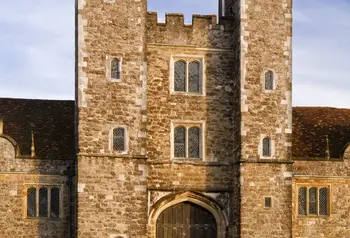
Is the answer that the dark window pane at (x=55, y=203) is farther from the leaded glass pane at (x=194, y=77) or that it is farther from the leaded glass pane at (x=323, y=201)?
the leaded glass pane at (x=323, y=201)

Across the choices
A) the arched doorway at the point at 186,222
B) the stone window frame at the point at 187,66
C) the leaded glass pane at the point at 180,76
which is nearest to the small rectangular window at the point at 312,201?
the arched doorway at the point at 186,222

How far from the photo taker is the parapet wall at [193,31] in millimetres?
34500

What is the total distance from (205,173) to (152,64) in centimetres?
456

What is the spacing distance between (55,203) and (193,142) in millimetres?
5859

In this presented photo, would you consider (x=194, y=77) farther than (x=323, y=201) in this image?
No

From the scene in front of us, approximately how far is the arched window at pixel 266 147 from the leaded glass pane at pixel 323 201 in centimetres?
369

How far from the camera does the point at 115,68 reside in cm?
3319

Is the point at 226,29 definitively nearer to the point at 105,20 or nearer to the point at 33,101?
the point at 105,20

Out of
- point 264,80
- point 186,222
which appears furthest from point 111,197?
point 264,80

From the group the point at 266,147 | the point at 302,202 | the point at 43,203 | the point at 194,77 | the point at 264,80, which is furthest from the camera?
the point at 302,202

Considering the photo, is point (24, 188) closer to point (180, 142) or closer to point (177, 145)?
point (177, 145)

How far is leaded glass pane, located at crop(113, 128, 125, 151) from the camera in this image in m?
32.8

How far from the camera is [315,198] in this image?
3588cm

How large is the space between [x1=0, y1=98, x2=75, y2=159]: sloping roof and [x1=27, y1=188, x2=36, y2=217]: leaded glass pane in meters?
1.36
